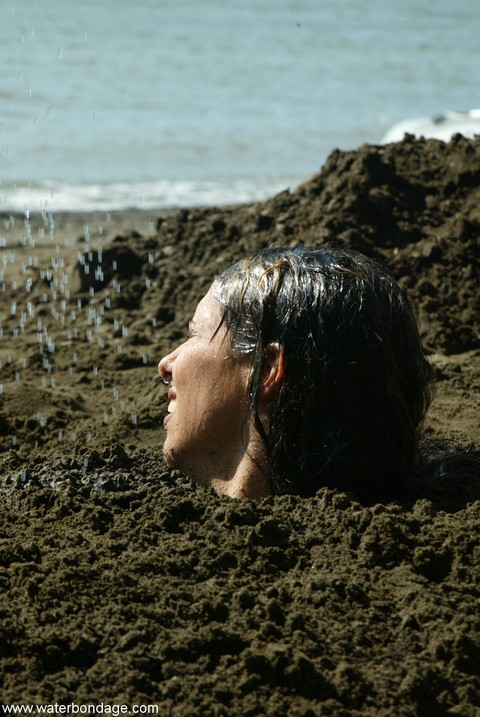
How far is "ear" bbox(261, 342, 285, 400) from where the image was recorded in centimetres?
348

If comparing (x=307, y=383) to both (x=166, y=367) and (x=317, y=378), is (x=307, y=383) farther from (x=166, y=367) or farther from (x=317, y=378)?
A: (x=166, y=367)

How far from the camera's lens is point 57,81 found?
65.1 feet

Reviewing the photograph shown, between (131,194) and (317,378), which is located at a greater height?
(131,194)

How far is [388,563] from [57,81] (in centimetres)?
1827

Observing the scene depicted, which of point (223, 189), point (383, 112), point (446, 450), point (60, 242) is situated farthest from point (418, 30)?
point (446, 450)

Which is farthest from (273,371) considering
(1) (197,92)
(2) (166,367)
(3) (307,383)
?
(1) (197,92)

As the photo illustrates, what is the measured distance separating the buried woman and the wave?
8821 mm

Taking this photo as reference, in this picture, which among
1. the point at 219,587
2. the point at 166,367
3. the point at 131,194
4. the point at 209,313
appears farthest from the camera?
the point at 131,194

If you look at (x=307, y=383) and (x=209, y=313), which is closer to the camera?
(x=307, y=383)

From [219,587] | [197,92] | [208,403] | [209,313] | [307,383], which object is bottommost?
[219,587]

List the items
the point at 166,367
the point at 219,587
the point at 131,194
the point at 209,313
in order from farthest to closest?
the point at 131,194 < the point at 166,367 < the point at 209,313 < the point at 219,587

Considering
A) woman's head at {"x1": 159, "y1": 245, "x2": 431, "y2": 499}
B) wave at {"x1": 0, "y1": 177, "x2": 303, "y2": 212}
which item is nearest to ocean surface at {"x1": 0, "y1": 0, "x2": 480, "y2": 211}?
wave at {"x1": 0, "y1": 177, "x2": 303, "y2": 212}

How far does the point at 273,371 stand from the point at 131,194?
10247 millimetres

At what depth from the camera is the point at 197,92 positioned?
65.8ft
